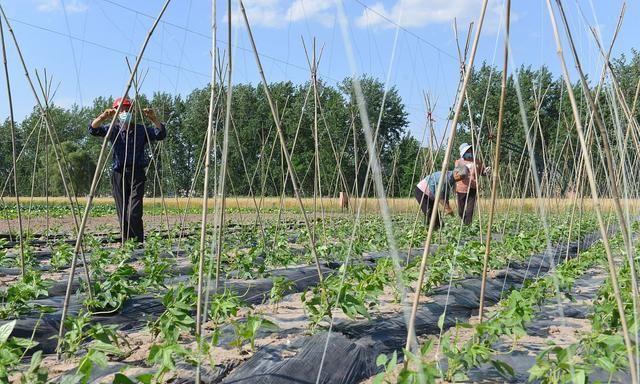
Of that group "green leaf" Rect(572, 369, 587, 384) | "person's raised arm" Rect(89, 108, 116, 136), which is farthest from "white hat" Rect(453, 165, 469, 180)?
"green leaf" Rect(572, 369, 587, 384)

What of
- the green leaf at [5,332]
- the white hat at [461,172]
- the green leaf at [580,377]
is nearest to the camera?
the green leaf at [580,377]

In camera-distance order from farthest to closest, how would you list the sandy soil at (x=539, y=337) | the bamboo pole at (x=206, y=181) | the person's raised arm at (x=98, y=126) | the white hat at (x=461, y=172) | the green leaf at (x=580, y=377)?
1. the white hat at (x=461, y=172)
2. the person's raised arm at (x=98, y=126)
3. the sandy soil at (x=539, y=337)
4. the bamboo pole at (x=206, y=181)
5. the green leaf at (x=580, y=377)

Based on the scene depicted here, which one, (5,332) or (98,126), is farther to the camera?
(98,126)

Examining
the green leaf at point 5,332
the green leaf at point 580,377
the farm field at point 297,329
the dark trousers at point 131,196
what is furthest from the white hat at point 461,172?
the green leaf at point 5,332

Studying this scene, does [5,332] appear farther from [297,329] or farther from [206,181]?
[297,329]

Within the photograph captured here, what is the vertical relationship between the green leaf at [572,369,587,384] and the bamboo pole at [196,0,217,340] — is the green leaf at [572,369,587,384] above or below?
below

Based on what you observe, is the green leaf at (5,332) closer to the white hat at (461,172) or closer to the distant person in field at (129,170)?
the distant person in field at (129,170)

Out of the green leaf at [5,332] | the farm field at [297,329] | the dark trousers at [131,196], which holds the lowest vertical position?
the farm field at [297,329]

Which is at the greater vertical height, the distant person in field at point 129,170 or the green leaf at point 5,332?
the distant person in field at point 129,170

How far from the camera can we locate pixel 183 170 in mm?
35500

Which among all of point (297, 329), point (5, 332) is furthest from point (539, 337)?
point (5, 332)

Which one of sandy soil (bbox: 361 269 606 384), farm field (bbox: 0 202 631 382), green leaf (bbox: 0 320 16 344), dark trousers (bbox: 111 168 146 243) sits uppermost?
dark trousers (bbox: 111 168 146 243)

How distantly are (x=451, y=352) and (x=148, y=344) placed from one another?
123 cm

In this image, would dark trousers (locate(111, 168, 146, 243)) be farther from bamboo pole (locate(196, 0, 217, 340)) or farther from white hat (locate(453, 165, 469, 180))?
white hat (locate(453, 165, 469, 180))
